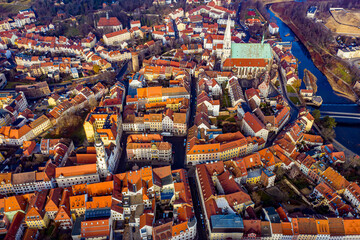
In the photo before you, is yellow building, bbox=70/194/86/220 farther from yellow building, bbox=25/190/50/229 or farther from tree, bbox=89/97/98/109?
tree, bbox=89/97/98/109

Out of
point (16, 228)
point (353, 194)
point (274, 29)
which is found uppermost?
point (274, 29)

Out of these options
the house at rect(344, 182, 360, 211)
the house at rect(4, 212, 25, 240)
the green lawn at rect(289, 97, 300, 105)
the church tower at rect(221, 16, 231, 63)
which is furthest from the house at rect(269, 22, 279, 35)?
the house at rect(4, 212, 25, 240)

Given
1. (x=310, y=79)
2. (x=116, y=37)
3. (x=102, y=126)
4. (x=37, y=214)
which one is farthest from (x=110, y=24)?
(x=37, y=214)

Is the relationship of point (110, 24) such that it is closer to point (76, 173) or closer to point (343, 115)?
point (76, 173)

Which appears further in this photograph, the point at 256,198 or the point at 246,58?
the point at 246,58

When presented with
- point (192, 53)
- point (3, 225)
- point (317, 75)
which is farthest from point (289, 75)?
point (3, 225)

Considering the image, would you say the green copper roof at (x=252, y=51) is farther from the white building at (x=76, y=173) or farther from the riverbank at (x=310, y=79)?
the white building at (x=76, y=173)

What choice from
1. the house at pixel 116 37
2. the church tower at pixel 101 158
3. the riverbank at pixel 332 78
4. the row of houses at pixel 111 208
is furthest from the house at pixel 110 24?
the row of houses at pixel 111 208
